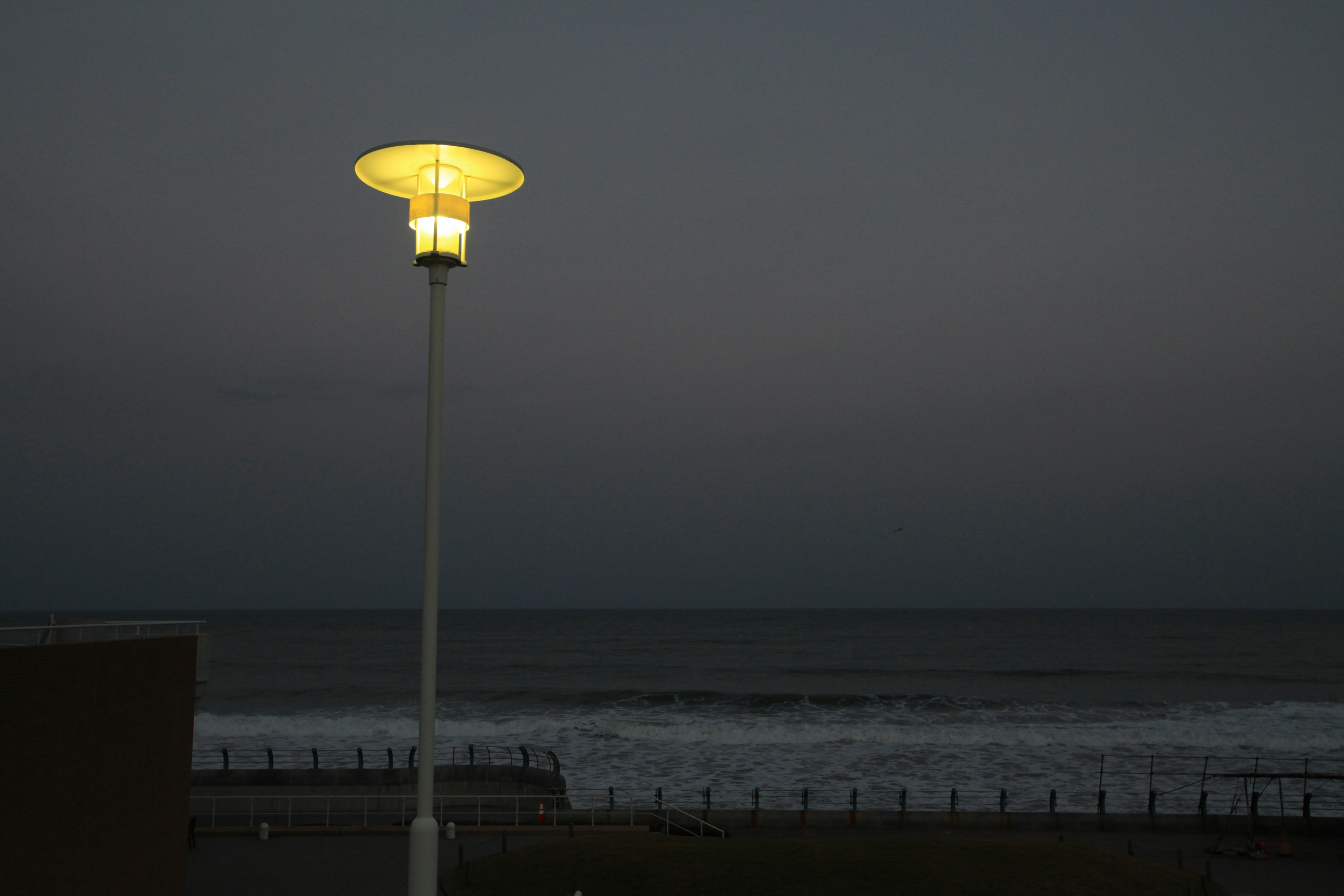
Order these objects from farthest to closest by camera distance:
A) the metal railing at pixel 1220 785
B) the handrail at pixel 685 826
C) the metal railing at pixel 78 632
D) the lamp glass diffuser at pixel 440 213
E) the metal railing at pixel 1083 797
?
the metal railing at pixel 1083 797, the metal railing at pixel 1220 785, the handrail at pixel 685 826, the metal railing at pixel 78 632, the lamp glass diffuser at pixel 440 213

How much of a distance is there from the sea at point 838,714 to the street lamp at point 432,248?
20.3 meters

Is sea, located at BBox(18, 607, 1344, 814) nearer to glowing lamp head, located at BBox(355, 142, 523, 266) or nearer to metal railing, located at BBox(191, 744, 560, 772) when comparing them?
metal railing, located at BBox(191, 744, 560, 772)

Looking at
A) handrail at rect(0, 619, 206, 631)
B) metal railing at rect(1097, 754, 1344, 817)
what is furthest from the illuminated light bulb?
metal railing at rect(1097, 754, 1344, 817)

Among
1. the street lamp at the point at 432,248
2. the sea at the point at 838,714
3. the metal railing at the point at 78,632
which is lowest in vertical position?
the sea at the point at 838,714

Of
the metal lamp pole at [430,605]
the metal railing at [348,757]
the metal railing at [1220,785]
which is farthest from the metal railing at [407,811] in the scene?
the metal lamp pole at [430,605]

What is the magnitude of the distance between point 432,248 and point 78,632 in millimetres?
8358

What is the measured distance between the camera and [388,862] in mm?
19109

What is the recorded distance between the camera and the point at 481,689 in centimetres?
6712

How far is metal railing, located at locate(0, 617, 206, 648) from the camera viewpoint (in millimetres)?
11172

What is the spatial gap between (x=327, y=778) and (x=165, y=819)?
14.5 metres

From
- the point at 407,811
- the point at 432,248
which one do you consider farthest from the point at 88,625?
the point at 407,811

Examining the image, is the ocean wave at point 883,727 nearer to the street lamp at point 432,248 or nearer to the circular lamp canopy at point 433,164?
the street lamp at point 432,248

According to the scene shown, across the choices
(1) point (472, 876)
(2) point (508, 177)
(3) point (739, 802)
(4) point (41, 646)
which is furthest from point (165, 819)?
(3) point (739, 802)

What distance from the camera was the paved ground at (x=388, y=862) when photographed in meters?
17.5
